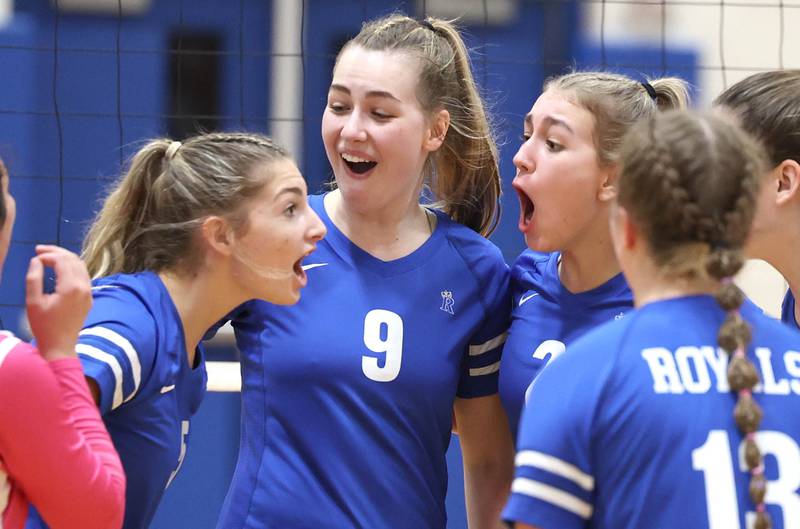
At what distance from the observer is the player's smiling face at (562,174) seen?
217 centimetres

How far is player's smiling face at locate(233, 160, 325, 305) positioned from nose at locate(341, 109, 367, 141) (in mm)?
123

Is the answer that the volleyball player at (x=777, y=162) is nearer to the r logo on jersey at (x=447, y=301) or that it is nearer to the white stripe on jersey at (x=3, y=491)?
the r logo on jersey at (x=447, y=301)

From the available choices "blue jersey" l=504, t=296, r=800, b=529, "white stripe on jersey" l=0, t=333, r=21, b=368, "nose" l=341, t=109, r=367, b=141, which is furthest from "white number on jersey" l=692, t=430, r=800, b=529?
"nose" l=341, t=109, r=367, b=141

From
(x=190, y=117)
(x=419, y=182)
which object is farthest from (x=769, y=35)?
(x=419, y=182)

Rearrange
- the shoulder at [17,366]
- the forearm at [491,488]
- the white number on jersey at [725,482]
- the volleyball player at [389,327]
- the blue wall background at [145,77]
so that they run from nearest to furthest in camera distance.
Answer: the white number on jersey at [725,482] → the shoulder at [17,366] → the volleyball player at [389,327] → the forearm at [491,488] → the blue wall background at [145,77]

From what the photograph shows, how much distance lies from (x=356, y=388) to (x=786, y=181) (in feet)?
2.64

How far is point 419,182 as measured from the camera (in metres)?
2.36

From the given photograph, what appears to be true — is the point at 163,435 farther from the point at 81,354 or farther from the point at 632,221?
the point at 632,221

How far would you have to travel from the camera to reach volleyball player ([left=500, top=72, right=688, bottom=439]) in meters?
2.15

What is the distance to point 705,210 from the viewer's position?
1.35 meters

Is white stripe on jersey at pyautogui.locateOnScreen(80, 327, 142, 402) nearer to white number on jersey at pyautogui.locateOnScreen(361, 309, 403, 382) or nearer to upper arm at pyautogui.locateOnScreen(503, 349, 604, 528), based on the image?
white number on jersey at pyautogui.locateOnScreen(361, 309, 403, 382)

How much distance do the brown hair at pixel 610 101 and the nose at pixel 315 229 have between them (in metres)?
0.51

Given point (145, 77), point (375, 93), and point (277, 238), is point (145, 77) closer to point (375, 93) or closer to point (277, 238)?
point (375, 93)

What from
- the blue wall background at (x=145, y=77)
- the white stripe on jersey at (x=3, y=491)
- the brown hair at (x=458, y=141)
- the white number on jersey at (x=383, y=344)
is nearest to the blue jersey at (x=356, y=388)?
the white number on jersey at (x=383, y=344)
